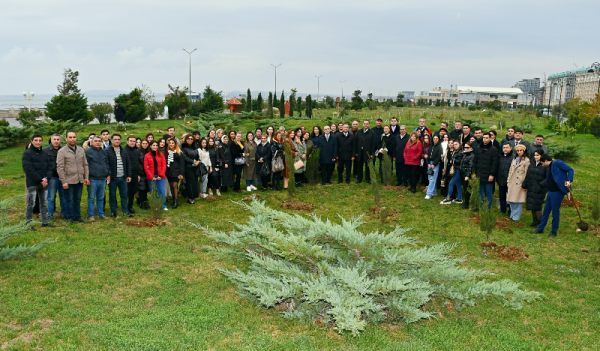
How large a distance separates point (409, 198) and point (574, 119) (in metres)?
24.2

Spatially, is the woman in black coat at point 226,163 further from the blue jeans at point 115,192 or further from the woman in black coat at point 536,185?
the woman in black coat at point 536,185

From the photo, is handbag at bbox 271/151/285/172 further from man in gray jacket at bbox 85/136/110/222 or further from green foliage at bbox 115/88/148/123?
green foliage at bbox 115/88/148/123

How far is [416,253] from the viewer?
4.91m

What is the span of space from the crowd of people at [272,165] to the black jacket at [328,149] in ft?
0.10

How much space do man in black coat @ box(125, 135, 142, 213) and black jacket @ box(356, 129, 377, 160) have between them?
6194 mm

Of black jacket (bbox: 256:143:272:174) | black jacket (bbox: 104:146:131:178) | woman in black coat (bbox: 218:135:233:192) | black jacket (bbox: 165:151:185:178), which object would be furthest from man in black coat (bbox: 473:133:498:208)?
black jacket (bbox: 104:146:131:178)

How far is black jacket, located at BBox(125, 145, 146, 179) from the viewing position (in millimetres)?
9008

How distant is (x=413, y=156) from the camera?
11.4 meters

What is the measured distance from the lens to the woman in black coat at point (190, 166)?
1014 cm

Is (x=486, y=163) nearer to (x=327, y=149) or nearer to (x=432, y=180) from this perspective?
(x=432, y=180)

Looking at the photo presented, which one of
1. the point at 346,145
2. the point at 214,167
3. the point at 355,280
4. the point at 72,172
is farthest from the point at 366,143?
the point at 355,280

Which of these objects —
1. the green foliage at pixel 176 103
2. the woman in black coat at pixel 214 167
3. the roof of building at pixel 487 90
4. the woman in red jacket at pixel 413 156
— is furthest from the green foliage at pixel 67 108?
the roof of building at pixel 487 90

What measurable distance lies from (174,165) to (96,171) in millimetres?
1766

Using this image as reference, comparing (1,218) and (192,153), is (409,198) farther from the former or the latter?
(1,218)
